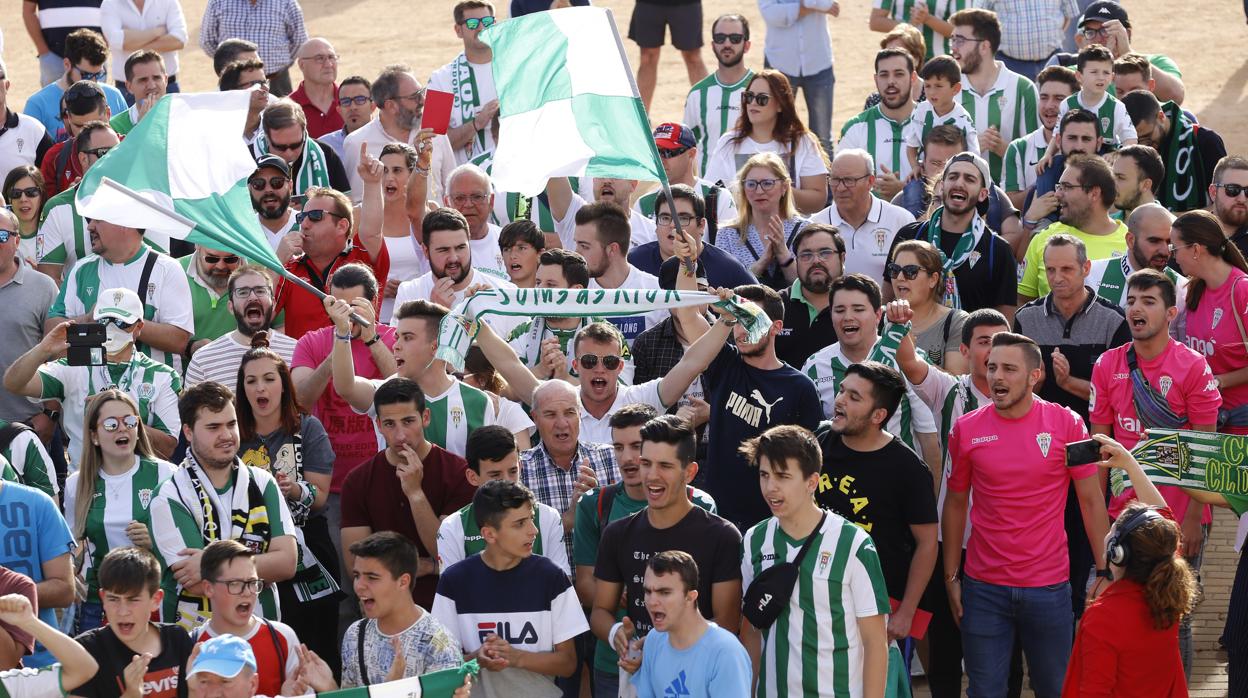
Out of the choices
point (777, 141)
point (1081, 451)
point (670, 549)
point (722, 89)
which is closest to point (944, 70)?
point (777, 141)

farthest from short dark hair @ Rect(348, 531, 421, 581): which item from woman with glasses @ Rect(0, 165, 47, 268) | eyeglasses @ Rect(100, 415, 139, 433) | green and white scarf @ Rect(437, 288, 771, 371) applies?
woman with glasses @ Rect(0, 165, 47, 268)

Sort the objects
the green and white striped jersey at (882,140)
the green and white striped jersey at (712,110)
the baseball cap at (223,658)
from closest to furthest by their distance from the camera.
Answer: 1. the baseball cap at (223,658)
2. the green and white striped jersey at (882,140)
3. the green and white striped jersey at (712,110)

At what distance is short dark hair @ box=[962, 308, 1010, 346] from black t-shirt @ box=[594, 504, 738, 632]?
2.09 metres

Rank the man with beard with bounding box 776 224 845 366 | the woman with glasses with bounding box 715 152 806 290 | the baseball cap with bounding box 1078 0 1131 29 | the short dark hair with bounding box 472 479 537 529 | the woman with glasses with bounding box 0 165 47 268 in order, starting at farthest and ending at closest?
the baseball cap with bounding box 1078 0 1131 29 → the woman with glasses with bounding box 0 165 47 268 → the woman with glasses with bounding box 715 152 806 290 → the man with beard with bounding box 776 224 845 366 → the short dark hair with bounding box 472 479 537 529

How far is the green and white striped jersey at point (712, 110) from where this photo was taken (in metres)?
12.7

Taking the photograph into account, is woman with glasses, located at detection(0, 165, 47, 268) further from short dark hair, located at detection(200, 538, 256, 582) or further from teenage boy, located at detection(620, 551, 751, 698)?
teenage boy, located at detection(620, 551, 751, 698)

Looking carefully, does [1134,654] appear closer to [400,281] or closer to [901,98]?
[400,281]

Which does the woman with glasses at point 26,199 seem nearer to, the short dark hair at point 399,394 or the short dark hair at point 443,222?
the short dark hair at point 443,222

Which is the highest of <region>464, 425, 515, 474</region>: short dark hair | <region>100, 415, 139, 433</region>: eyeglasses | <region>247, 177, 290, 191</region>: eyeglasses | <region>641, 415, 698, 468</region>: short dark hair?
<region>247, 177, 290, 191</region>: eyeglasses

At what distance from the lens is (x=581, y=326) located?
892cm

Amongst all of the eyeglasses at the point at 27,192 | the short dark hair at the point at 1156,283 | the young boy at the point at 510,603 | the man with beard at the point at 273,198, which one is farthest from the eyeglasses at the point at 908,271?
the eyeglasses at the point at 27,192

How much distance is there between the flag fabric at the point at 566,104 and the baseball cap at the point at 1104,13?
6.70m

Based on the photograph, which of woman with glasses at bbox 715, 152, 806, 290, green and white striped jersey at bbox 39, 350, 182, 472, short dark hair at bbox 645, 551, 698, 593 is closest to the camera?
short dark hair at bbox 645, 551, 698, 593

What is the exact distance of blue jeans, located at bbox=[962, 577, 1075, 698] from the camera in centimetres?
770
